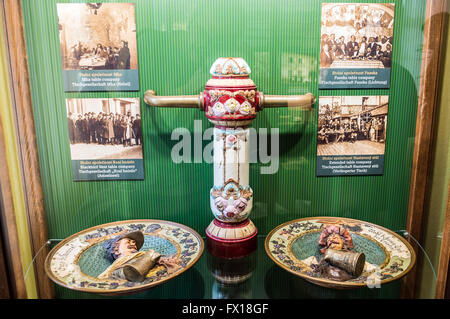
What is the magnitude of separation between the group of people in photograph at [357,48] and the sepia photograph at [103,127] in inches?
21.2

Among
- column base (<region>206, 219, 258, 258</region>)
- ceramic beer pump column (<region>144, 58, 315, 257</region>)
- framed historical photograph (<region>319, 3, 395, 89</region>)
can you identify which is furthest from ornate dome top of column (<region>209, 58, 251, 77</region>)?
column base (<region>206, 219, 258, 258</region>)

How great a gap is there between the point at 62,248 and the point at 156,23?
638mm

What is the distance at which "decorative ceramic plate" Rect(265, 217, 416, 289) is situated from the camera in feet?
3.04

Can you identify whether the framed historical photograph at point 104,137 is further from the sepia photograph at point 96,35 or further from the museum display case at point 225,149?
the sepia photograph at point 96,35

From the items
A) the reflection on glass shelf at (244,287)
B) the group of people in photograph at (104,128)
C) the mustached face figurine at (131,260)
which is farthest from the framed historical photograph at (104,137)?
the reflection on glass shelf at (244,287)

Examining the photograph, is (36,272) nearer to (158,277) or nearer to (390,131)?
(158,277)

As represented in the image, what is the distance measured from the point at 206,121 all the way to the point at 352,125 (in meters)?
0.41

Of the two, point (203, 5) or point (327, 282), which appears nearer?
point (327, 282)

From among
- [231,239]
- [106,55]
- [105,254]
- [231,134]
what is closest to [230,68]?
[231,134]

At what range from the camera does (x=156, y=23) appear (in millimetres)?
1074

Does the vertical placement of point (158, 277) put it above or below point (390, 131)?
below

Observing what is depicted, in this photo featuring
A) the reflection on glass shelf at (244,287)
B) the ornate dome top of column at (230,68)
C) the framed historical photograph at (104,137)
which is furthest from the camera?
the framed historical photograph at (104,137)

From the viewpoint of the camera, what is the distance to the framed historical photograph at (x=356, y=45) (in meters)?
1.05
